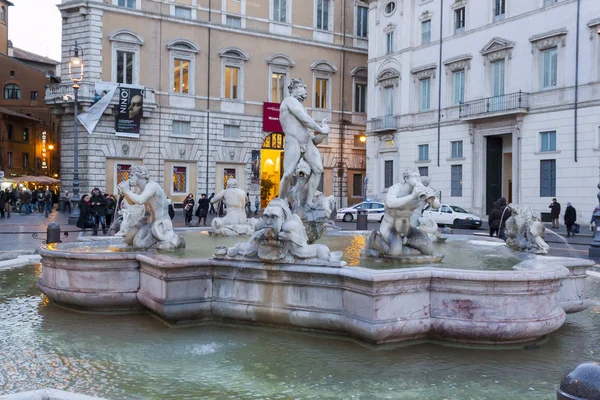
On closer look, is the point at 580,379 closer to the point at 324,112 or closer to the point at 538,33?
the point at 538,33

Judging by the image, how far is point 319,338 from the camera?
5.98 m

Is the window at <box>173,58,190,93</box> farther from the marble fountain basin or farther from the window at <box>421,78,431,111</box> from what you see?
the marble fountain basin

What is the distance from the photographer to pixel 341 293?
5824 millimetres

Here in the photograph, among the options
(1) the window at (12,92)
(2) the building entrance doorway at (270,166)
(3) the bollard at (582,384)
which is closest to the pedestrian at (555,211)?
(2) the building entrance doorway at (270,166)

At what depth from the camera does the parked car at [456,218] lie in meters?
27.1

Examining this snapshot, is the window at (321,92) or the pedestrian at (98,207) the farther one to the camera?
the window at (321,92)

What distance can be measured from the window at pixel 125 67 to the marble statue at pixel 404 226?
28.6 m

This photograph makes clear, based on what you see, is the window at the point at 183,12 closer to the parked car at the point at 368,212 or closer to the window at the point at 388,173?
the parked car at the point at 368,212

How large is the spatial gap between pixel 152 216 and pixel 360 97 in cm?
3537

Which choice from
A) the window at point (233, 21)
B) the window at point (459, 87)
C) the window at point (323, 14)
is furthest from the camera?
the window at point (323, 14)

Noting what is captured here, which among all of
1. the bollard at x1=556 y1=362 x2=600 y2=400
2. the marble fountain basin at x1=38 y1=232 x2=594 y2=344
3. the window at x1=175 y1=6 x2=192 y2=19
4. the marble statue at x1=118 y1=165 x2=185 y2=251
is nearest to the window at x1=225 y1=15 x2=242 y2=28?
the window at x1=175 y1=6 x2=192 y2=19

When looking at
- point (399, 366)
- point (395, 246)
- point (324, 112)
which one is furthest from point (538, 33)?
point (399, 366)

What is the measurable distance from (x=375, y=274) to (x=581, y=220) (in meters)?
23.7

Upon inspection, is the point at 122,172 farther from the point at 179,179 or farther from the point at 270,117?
the point at 270,117
